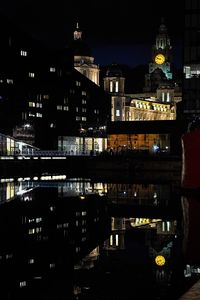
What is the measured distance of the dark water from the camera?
47.9 ft


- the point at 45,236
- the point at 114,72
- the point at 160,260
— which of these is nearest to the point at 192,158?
the point at 45,236

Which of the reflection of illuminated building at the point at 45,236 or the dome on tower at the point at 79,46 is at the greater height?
the dome on tower at the point at 79,46

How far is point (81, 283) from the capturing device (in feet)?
49.2

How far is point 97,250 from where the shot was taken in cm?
1956

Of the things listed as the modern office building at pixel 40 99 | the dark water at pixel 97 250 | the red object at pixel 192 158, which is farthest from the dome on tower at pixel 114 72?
the dark water at pixel 97 250

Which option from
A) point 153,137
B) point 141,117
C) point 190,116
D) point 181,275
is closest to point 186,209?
point 181,275

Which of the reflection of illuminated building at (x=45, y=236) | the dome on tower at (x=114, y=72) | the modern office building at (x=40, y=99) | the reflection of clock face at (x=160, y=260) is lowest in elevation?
the reflection of illuminated building at (x=45, y=236)

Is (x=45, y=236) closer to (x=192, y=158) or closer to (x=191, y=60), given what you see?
(x=192, y=158)

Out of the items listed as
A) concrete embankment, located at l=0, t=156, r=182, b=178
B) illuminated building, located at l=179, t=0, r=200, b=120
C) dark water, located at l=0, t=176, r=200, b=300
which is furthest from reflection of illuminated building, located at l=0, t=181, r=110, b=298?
concrete embankment, located at l=0, t=156, r=182, b=178

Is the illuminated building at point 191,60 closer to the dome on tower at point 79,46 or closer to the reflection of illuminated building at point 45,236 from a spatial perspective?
the reflection of illuminated building at point 45,236

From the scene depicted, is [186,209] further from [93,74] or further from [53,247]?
[93,74]

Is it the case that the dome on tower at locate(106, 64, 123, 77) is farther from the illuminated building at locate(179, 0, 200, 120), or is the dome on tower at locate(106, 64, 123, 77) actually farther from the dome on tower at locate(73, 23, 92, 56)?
the illuminated building at locate(179, 0, 200, 120)

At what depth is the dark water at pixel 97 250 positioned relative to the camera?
14.6 metres

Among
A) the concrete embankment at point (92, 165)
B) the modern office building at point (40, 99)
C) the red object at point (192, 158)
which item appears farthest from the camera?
the modern office building at point (40, 99)
